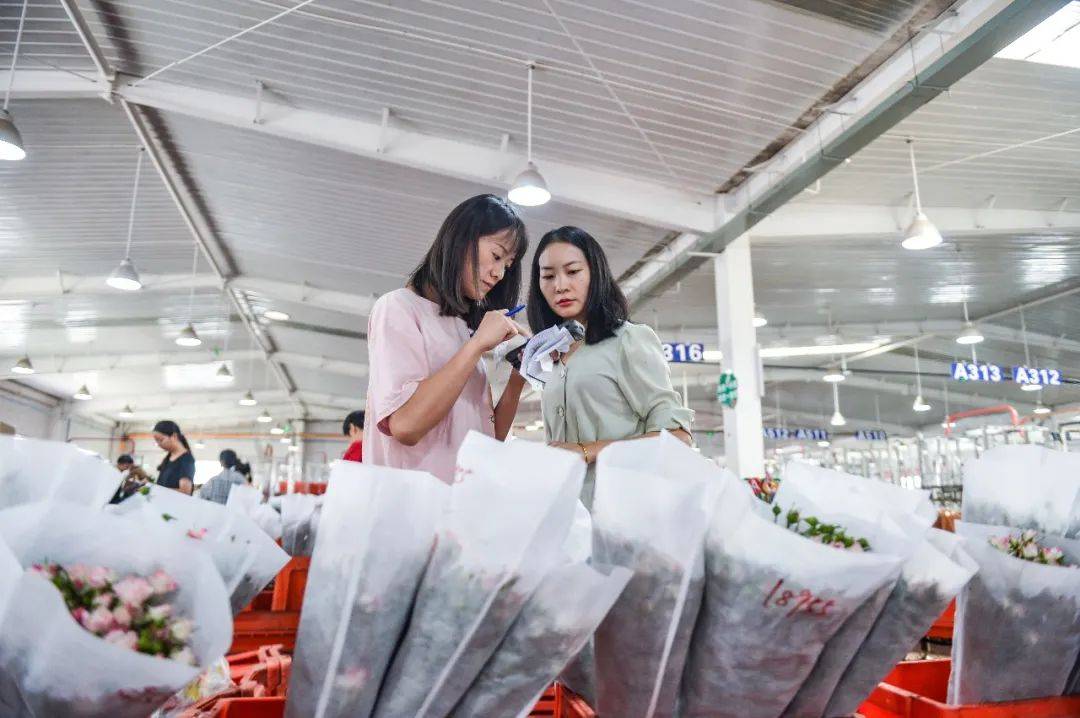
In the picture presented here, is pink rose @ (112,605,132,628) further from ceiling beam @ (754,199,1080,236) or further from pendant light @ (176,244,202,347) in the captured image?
pendant light @ (176,244,202,347)

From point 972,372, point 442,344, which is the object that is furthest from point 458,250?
point 972,372

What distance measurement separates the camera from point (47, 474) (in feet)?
2.31

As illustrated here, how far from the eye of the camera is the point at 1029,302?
37.9 ft

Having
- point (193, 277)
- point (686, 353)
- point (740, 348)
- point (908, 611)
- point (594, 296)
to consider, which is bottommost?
point (908, 611)

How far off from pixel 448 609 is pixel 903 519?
451mm

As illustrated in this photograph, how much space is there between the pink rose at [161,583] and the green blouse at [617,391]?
2.72 ft

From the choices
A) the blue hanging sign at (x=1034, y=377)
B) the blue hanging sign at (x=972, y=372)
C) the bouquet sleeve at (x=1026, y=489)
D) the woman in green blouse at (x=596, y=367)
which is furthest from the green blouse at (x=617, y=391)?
the blue hanging sign at (x=1034, y=377)

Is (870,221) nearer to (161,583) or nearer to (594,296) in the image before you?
(594,296)

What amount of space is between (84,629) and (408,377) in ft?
1.92

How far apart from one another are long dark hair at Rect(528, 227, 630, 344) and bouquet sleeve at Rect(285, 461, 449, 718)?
0.89 meters

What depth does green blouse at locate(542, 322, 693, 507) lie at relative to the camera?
134 cm

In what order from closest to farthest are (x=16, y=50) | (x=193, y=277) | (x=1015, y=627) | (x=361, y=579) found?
(x=361, y=579) < (x=1015, y=627) < (x=16, y=50) < (x=193, y=277)

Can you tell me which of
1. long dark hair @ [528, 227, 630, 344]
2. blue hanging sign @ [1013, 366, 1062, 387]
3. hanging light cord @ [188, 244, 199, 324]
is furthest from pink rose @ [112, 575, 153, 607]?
blue hanging sign @ [1013, 366, 1062, 387]

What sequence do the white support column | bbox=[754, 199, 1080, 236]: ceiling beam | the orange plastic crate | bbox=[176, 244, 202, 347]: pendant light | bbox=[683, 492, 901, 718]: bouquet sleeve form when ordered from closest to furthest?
bbox=[683, 492, 901, 718]: bouquet sleeve < the orange plastic crate < the white support column < bbox=[754, 199, 1080, 236]: ceiling beam < bbox=[176, 244, 202, 347]: pendant light
